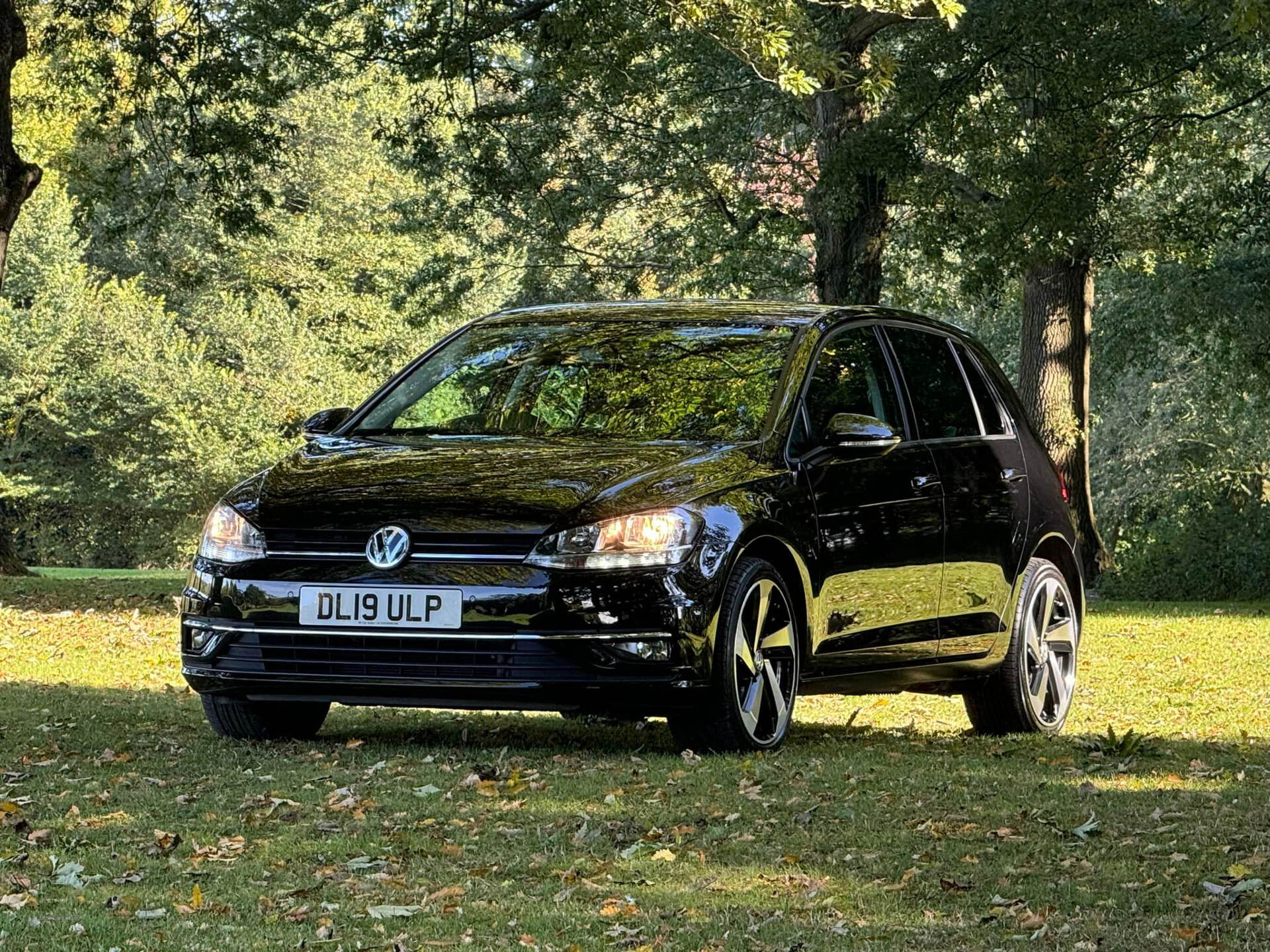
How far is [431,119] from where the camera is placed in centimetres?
2211

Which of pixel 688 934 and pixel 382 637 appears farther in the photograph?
pixel 382 637

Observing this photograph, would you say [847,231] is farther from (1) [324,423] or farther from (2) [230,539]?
(2) [230,539]

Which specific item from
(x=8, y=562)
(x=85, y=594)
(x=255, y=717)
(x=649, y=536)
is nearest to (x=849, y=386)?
(x=649, y=536)

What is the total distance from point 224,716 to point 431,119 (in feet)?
48.8

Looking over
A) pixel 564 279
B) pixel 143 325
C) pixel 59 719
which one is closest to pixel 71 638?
pixel 59 719

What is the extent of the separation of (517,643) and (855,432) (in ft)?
5.57

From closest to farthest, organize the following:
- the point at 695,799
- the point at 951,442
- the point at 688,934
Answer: the point at 688,934 < the point at 695,799 < the point at 951,442

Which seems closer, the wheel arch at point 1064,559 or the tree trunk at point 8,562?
the wheel arch at point 1064,559

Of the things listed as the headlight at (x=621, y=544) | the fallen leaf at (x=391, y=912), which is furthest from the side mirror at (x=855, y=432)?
the fallen leaf at (x=391, y=912)

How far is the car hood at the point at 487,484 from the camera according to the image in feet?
23.6

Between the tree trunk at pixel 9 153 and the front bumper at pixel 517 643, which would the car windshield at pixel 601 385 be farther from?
the tree trunk at pixel 9 153

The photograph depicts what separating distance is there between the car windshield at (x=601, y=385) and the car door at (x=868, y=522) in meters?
0.28

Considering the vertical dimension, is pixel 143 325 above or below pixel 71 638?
above

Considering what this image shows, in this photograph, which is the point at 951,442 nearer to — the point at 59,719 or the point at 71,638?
the point at 59,719
